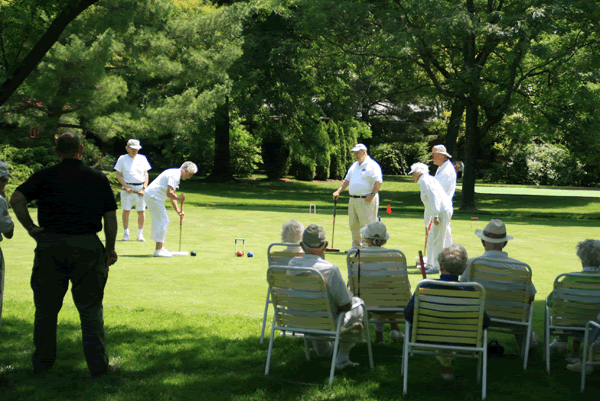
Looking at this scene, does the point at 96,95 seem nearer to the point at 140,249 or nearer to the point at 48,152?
the point at 48,152

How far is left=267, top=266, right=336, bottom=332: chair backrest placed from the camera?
509cm

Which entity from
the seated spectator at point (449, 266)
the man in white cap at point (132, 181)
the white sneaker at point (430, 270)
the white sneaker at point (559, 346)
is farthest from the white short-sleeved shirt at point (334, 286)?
the man in white cap at point (132, 181)

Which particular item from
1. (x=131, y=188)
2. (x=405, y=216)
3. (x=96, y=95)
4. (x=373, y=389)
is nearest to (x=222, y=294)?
(x=373, y=389)

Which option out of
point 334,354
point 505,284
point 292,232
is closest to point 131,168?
point 292,232

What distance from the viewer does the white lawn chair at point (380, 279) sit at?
5883 millimetres

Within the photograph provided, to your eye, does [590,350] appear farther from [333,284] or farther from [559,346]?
[333,284]

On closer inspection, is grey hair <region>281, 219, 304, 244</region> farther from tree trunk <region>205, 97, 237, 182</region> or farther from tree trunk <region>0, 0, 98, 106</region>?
tree trunk <region>205, 97, 237, 182</region>

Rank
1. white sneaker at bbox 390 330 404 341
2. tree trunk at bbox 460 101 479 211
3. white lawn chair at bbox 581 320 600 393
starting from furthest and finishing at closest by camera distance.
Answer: tree trunk at bbox 460 101 479 211 → white sneaker at bbox 390 330 404 341 → white lawn chair at bbox 581 320 600 393

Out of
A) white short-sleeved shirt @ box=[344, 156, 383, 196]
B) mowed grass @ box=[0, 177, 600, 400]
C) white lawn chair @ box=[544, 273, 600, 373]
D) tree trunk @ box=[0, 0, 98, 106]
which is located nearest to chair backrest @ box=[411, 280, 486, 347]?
mowed grass @ box=[0, 177, 600, 400]

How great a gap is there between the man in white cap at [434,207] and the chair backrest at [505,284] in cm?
424

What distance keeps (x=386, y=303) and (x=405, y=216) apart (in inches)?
658

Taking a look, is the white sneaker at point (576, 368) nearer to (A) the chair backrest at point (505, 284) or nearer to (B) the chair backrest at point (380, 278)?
(A) the chair backrest at point (505, 284)

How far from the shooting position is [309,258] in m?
5.30

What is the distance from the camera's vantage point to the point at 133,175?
13820 millimetres
